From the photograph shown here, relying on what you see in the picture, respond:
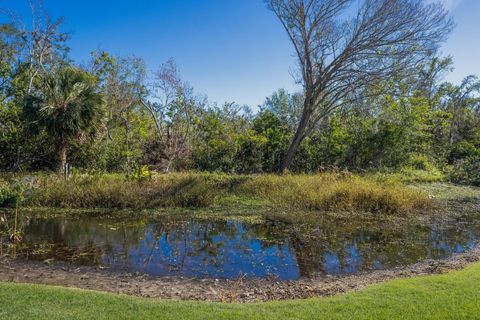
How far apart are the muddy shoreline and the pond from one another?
1.15ft

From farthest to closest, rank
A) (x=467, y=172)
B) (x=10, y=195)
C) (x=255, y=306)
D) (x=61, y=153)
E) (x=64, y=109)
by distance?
1. (x=467, y=172)
2. (x=61, y=153)
3. (x=64, y=109)
4. (x=10, y=195)
5. (x=255, y=306)

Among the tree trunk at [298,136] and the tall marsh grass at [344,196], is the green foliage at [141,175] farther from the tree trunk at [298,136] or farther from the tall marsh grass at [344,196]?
the tree trunk at [298,136]

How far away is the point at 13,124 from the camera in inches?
603

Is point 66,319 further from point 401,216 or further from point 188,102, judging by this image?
point 188,102

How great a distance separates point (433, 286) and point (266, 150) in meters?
15.2

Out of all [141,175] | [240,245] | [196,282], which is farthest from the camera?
[141,175]

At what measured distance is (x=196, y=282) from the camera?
6273 mm

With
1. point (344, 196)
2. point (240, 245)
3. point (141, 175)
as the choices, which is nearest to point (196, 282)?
point (240, 245)

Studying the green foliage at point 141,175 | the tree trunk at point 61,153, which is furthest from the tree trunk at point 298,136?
the tree trunk at point 61,153

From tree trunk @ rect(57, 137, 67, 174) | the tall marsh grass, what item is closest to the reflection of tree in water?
the tall marsh grass

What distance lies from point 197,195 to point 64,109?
5.67m

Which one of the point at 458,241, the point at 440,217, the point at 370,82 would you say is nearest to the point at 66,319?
the point at 458,241

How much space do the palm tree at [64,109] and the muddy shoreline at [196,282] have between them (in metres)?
7.46

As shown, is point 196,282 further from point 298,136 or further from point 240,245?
point 298,136
